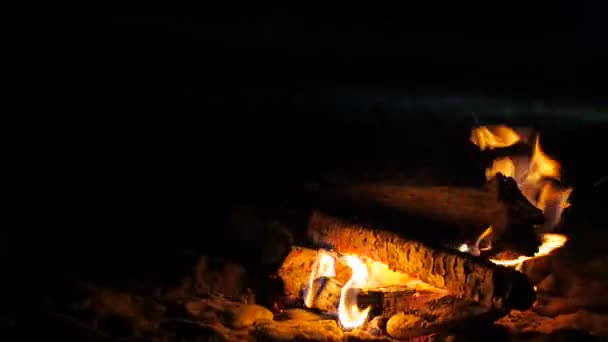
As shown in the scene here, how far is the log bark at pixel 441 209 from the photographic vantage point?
3.88 meters

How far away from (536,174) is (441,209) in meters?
0.91

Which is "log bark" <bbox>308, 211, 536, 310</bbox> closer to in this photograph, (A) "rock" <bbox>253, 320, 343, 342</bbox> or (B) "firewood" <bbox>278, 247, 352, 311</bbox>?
(B) "firewood" <bbox>278, 247, 352, 311</bbox>

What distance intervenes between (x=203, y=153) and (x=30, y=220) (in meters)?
3.38

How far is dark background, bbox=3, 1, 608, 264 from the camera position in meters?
5.39

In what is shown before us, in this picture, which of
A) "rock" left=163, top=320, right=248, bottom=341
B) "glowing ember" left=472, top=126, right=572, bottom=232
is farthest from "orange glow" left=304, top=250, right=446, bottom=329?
"glowing ember" left=472, top=126, right=572, bottom=232

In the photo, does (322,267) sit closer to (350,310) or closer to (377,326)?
(350,310)

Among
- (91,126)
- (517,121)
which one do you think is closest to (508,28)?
(517,121)

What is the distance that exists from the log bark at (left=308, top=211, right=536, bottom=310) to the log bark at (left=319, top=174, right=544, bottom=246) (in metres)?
0.11

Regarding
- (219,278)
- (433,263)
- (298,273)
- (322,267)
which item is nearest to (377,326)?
(433,263)

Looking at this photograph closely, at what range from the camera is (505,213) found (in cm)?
394

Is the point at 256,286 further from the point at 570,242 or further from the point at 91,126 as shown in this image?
the point at 91,126

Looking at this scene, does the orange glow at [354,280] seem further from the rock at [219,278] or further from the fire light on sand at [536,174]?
the fire light on sand at [536,174]

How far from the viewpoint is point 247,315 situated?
3732 millimetres

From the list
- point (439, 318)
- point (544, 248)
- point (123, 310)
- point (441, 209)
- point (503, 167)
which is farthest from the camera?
point (503, 167)
